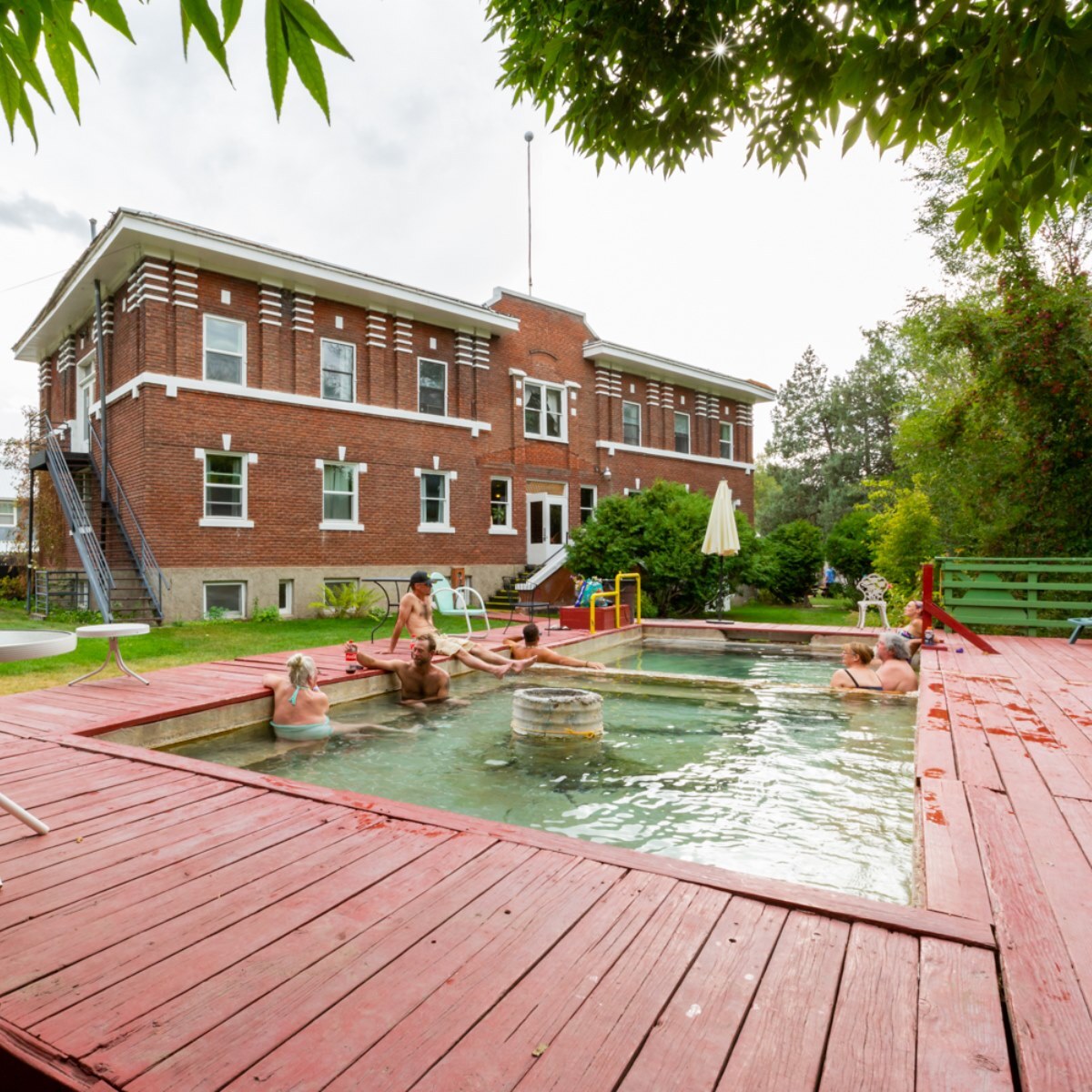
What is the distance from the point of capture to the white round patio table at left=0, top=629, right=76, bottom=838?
293cm

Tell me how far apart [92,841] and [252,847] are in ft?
2.38

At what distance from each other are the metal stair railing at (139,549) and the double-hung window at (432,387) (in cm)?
729

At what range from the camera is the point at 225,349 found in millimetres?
15875

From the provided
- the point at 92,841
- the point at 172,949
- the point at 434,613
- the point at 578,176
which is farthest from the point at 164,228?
the point at 172,949

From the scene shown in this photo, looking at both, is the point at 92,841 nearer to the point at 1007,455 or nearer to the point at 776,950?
the point at 776,950

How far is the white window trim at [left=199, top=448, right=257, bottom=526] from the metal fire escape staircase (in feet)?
4.21

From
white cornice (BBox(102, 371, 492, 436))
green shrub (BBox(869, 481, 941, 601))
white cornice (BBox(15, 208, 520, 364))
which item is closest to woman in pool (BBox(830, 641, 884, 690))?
green shrub (BBox(869, 481, 941, 601))

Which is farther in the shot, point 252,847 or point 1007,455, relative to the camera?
point 1007,455

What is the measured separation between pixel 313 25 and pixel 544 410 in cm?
2111

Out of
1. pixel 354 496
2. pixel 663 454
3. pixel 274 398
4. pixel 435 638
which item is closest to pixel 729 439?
pixel 663 454

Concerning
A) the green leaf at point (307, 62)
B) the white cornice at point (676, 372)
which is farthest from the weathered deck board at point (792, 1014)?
the white cornice at point (676, 372)

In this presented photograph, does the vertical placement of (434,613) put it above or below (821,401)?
below

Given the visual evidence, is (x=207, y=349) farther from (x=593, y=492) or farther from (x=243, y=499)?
(x=593, y=492)

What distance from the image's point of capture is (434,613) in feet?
54.6
